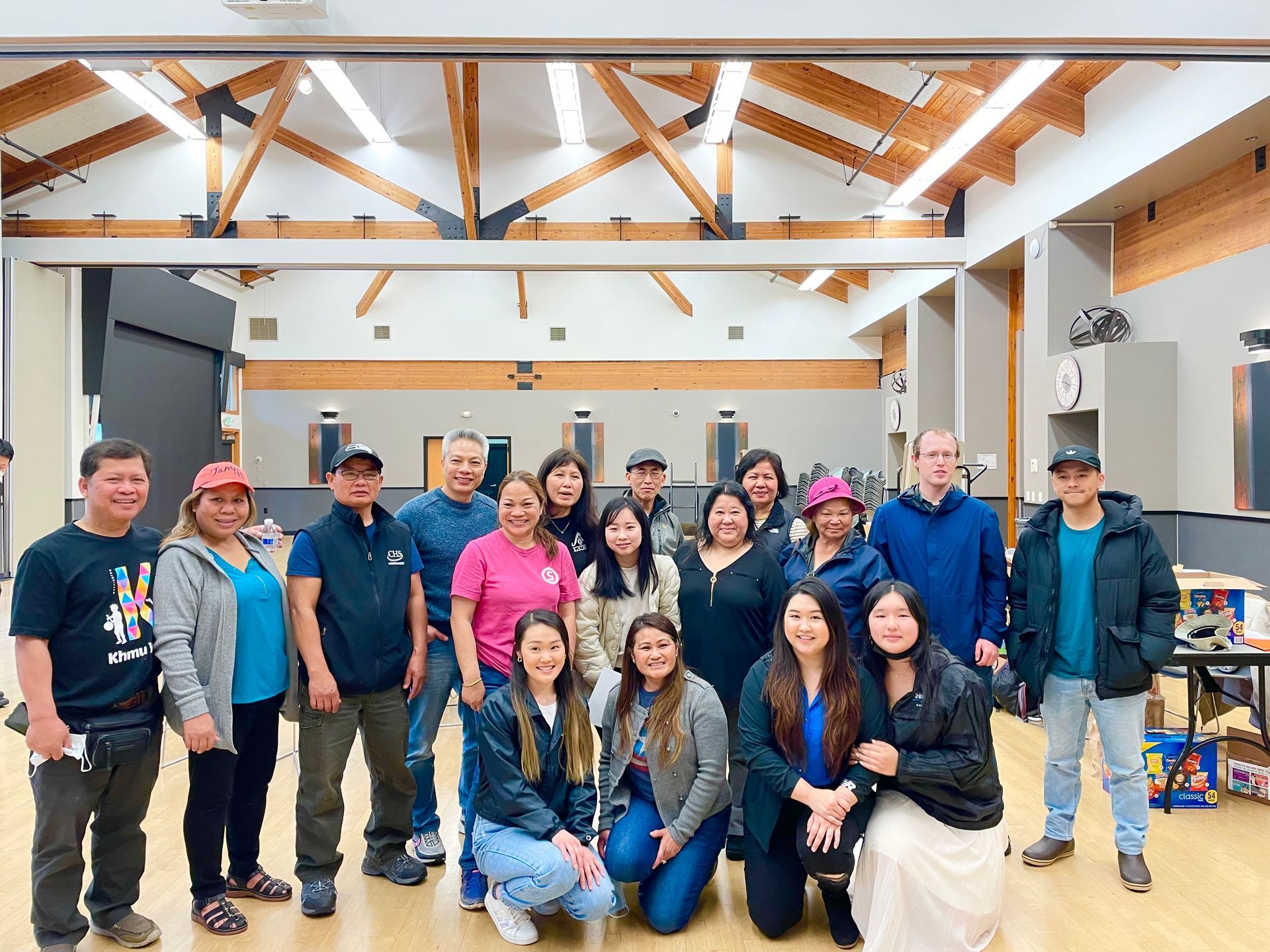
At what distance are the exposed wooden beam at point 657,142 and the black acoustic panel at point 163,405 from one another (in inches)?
269

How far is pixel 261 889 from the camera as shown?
2795 mm

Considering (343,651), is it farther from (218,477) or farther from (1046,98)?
(1046,98)

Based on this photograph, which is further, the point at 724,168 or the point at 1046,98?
the point at 724,168

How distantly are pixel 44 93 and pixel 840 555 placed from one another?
10289 mm

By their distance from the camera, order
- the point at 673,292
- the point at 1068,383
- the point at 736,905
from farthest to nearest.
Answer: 1. the point at 673,292
2. the point at 1068,383
3. the point at 736,905

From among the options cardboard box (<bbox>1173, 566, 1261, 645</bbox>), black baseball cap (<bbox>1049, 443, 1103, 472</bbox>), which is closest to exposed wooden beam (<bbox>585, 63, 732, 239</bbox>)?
cardboard box (<bbox>1173, 566, 1261, 645</bbox>)

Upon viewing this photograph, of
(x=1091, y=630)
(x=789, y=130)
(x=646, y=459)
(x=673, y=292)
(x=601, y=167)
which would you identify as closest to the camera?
(x=1091, y=630)

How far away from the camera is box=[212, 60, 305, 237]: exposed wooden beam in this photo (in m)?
8.34

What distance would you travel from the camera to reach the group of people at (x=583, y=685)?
2.38 meters

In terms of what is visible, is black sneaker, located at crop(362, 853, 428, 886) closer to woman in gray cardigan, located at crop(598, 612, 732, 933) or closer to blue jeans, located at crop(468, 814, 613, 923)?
blue jeans, located at crop(468, 814, 613, 923)

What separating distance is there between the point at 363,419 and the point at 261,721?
14.7 m

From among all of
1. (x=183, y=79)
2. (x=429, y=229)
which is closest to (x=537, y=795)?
(x=429, y=229)

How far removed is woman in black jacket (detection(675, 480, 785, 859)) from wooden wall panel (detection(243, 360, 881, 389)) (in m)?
13.5

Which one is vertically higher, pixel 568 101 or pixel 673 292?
pixel 568 101
